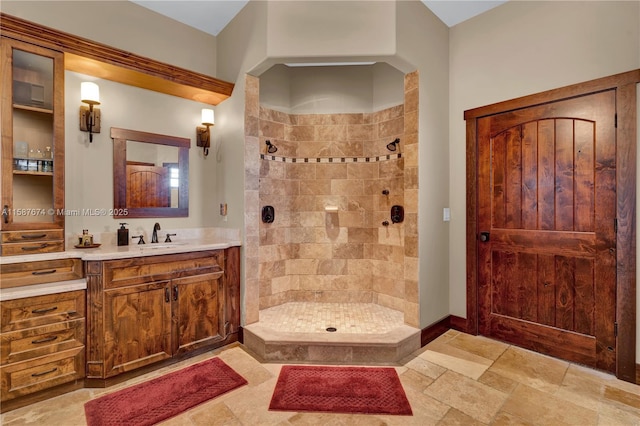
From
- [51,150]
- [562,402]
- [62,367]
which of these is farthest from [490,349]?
[51,150]

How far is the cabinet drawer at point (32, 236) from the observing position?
2045mm

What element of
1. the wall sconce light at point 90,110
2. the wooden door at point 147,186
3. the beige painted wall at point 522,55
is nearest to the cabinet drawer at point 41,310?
the wooden door at point 147,186

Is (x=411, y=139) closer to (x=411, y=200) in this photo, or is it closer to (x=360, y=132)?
(x=411, y=200)

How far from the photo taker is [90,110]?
98.8 inches

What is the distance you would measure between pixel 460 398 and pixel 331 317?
1384mm

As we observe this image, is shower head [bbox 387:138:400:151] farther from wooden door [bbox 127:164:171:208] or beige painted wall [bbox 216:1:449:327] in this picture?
wooden door [bbox 127:164:171:208]

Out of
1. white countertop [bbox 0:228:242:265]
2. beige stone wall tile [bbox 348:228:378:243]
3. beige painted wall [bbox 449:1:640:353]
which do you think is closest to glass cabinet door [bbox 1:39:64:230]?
white countertop [bbox 0:228:242:265]

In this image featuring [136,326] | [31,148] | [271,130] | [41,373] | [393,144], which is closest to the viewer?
[41,373]

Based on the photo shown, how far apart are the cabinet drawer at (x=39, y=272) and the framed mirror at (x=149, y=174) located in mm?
665

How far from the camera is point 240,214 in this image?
2.88 metres

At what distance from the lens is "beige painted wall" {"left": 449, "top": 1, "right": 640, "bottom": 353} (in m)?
2.26

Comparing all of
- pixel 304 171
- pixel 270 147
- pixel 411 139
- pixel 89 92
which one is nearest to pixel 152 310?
pixel 89 92

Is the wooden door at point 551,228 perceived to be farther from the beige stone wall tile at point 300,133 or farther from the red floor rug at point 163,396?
the red floor rug at point 163,396

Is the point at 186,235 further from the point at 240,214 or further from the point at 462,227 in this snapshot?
the point at 462,227
